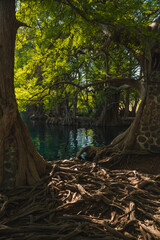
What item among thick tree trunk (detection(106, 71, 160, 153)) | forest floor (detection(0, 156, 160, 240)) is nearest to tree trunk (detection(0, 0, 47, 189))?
forest floor (detection(0, 156, 160, 240))

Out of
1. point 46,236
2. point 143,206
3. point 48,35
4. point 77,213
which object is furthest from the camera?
point 48,35

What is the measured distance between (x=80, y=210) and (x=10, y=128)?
111 inches

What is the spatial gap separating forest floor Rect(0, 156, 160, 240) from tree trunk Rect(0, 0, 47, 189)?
383 mm

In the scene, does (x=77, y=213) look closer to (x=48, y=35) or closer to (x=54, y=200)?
(x=54, y=200)

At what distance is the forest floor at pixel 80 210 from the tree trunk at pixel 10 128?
38 cm

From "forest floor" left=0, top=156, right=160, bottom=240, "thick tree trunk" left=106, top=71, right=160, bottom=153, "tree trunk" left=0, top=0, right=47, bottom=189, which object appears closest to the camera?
"forest floor" left=0, top=156, right=160, bottom=240

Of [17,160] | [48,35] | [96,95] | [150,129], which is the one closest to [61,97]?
[48,35]

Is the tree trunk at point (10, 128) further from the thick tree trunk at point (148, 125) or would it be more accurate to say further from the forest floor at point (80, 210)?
the thick tree trunk at point (148, 125)

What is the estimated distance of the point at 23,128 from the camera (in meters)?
5.09

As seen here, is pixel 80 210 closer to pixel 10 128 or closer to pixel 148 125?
pixel 10 128

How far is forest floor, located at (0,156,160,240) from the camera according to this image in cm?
307

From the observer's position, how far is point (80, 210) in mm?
3889

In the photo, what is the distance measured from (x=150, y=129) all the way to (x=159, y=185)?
10.7 feet

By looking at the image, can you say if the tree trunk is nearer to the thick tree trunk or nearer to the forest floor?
the forest floor
